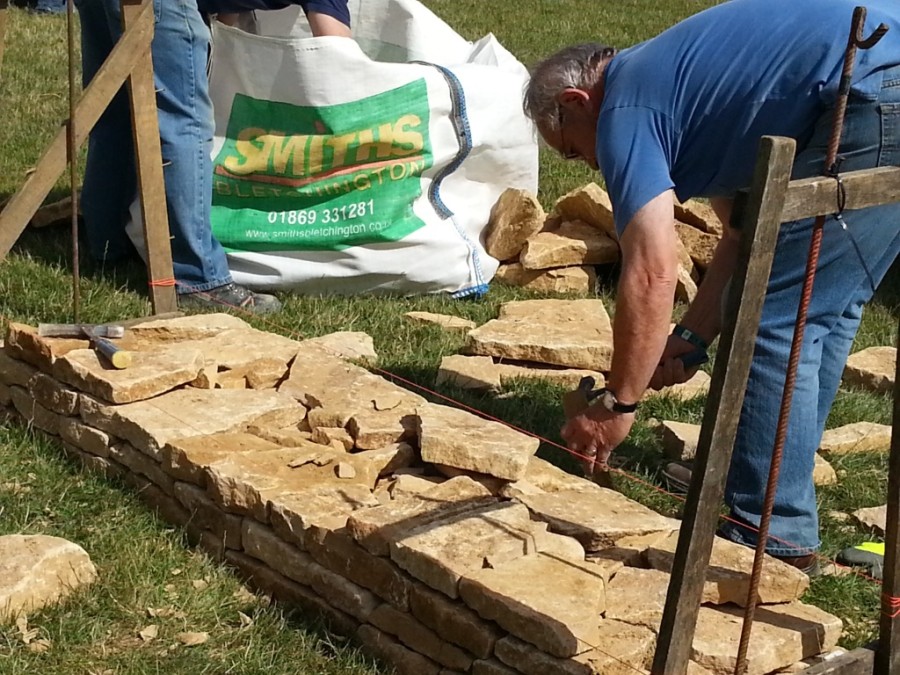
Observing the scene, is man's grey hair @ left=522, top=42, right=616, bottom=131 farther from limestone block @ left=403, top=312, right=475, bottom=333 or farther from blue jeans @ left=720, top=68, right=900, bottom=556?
limestone block @ left=403, top=312, right=475, bottom=333

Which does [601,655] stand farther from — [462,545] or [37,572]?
[37,572]

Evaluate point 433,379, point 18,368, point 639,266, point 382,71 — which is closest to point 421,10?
point 382,71

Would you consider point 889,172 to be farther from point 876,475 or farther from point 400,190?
point 400,190

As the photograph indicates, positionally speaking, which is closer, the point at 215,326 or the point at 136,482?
the point at 136,482

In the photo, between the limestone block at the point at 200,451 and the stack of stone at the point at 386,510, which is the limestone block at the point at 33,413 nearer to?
the stack of stone at the point at 386,510

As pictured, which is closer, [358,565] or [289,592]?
[358,565]

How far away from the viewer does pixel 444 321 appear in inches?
206

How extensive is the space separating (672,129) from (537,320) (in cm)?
184

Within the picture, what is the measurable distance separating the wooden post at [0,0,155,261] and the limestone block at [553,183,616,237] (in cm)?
232

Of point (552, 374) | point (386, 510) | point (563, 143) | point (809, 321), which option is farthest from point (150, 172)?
point (809, 321)

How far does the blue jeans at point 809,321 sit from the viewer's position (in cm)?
317

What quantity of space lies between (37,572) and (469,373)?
1884mm

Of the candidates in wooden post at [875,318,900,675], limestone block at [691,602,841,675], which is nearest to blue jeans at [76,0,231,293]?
limestone block at [691,602,841,675]

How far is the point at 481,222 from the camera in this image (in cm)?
585
